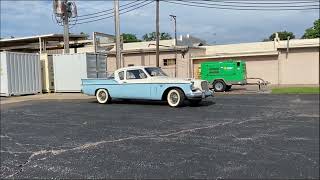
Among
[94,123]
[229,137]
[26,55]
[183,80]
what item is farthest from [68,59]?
[229,137]

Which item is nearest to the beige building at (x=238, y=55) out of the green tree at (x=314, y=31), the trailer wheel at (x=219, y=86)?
the trailer wheel at (x=219, y=86)

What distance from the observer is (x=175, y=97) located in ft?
55.3

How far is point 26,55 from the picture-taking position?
25234 millimetres

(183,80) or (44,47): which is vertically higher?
(44,47)

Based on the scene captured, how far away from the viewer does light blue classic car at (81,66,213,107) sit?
55.0ft

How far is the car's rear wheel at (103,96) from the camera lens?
1880cm

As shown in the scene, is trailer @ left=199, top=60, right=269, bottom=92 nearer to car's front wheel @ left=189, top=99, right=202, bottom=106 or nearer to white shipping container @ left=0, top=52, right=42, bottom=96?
white shipping container @ left=0, top=52, right=42, bottom=96

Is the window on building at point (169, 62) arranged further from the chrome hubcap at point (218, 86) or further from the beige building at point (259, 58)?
the chrome hubcap at point (218, 86)

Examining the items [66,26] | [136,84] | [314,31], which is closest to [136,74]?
[136,84]

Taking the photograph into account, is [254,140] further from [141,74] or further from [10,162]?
[141,74]

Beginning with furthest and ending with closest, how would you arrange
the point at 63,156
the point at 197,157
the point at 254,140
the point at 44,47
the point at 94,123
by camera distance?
the point at 44,47, the point at 94,123, the point at 254,140, the point at 63,156, the point at 197,157

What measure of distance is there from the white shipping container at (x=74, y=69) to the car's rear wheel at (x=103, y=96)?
689 cm

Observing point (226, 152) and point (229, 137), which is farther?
point (229, 137)

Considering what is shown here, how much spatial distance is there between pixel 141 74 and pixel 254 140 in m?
9.33
